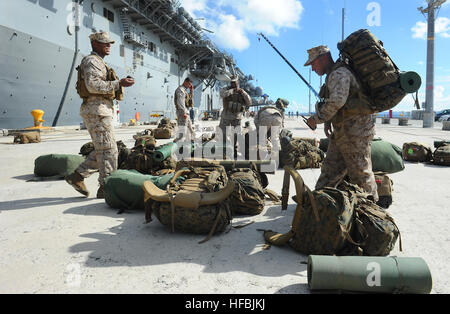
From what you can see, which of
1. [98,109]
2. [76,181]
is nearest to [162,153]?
[98,109]

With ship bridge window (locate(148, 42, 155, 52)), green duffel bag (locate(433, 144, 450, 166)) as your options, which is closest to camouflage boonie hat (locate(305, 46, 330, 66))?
green duffel bag (locate(433, 144, 450, 166))

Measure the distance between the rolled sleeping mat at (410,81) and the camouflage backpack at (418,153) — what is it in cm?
490

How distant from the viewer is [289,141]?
6.39 m

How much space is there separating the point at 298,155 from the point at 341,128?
3308 millimetres

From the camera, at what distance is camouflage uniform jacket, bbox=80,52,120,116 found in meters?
3.77

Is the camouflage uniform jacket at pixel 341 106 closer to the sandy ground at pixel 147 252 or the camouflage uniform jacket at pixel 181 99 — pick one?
the sandy ground at pixel 147 252

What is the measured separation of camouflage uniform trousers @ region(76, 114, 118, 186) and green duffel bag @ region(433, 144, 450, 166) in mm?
6770

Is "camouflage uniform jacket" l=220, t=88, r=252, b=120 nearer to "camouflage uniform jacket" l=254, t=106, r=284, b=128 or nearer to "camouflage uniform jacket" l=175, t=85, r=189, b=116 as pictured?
"camouflage uniform jacket" l=254, t=106, r=284, b=128

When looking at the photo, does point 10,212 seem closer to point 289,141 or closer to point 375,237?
point 375,237

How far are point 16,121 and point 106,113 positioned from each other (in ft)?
42.7

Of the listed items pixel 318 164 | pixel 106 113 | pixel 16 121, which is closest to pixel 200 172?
pixel 106 113

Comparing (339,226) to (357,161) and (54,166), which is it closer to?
(357,161)

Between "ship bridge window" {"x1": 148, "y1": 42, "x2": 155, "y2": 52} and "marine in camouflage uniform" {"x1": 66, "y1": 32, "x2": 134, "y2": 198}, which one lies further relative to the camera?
"ship bridge window" {"x1": 148, "y1": 42, "x2": 155, "y2": 52}

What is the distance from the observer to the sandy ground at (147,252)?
192 centimetres
